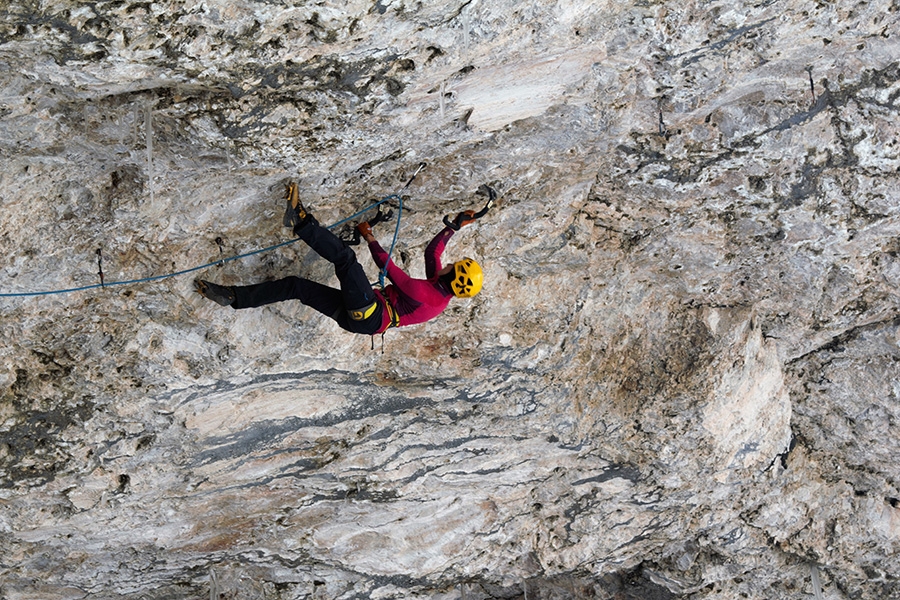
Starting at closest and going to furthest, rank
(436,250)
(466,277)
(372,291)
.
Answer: (372,291)
(466,277)
(436,250)

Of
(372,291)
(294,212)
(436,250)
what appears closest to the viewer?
(294,212)

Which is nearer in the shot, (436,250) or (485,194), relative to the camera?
(436,250)

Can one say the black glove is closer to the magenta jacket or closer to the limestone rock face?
the magenta jacket

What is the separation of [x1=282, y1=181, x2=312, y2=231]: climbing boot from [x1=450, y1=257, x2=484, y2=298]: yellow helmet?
120cm

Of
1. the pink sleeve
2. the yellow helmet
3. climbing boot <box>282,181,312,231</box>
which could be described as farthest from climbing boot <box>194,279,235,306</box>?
the yellow helmet

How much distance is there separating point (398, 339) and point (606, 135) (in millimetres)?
2549

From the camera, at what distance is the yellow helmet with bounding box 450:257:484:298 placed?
18.0ft

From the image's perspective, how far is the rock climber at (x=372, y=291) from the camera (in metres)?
5.30

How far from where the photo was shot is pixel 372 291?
534 cm

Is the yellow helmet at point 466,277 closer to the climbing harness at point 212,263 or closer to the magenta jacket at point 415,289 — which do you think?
the magenta jacket at point 415,289

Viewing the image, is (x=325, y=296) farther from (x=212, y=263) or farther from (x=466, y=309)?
(x=466, y=309)

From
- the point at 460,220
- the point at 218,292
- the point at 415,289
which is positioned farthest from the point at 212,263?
the point at 460,220

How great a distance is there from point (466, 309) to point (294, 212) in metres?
2.12

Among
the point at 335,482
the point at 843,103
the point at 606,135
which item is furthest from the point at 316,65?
the point at 335,482
